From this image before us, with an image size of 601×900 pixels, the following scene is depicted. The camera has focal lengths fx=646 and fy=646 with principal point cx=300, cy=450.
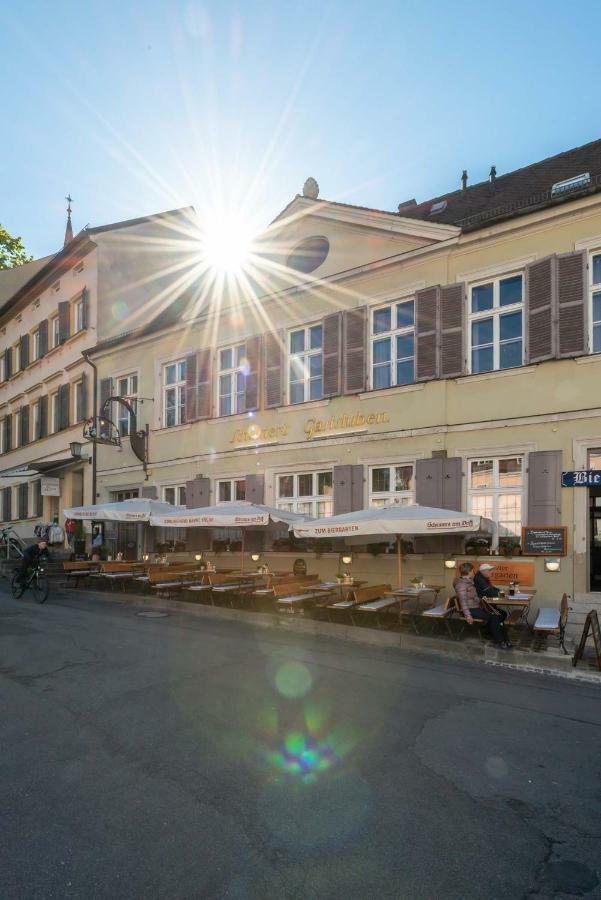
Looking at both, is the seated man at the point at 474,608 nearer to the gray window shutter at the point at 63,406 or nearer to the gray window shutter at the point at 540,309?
the gray window shutter at the point at 540,309

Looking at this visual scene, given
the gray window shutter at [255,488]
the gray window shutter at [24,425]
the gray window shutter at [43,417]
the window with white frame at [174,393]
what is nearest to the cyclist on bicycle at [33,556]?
the gray window shutter at [255,488]

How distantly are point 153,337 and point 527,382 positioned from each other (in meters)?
13.0

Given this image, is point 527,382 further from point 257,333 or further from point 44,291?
point 44,291

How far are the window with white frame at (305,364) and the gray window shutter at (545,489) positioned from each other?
5906 mm

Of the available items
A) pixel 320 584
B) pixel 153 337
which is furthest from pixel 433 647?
pixel 153 337

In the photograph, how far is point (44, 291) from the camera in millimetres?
29891

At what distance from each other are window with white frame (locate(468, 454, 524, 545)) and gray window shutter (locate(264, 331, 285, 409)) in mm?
5728

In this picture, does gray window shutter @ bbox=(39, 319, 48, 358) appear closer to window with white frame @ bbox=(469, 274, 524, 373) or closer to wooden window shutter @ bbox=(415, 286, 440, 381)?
wooden window shutter @ bbox=(415, 286, 440, 381)

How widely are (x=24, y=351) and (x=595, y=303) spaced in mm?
27746

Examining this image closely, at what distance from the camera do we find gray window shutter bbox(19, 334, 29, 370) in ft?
104

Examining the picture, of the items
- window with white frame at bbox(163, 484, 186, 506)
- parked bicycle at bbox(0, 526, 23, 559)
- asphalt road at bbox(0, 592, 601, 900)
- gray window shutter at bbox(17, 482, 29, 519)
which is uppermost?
window with white frame at bbox(163, 484, 186, 506)

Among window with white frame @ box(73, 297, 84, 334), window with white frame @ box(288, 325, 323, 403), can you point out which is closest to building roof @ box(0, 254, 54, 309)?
window with white frame @ box(73, 297, 84, 334)

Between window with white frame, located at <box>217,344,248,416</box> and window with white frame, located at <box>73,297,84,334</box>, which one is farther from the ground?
window with white frame, located at <box>73,297,84,334</box>

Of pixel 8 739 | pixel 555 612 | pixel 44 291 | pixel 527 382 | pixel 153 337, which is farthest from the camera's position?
pixel 44 291
